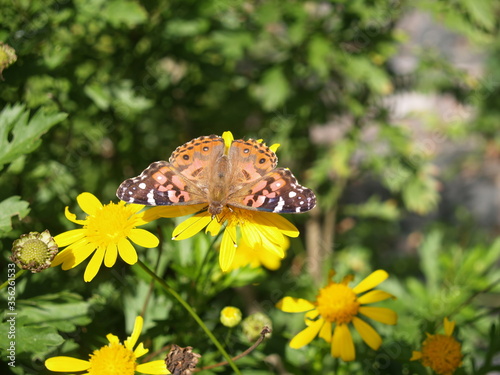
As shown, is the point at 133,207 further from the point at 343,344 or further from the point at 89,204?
the point at 343,344

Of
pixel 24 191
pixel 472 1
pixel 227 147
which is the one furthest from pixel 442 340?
pixel 472 1

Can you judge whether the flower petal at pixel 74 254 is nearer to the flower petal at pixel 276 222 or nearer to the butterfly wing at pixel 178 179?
the butterfly wing at pixel 178 179

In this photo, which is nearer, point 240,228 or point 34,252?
point 34,252

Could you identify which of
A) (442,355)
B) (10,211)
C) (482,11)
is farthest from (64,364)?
(482,11)

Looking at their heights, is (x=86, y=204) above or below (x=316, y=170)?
above

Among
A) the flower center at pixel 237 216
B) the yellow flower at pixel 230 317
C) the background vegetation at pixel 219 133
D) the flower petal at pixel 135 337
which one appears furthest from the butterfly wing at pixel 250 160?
the flower petal at pixel 135 337

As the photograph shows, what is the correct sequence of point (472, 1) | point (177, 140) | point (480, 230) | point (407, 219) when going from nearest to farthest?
point (472, 1)
point (177, 140)
point (480, 230)
point (407, 219)

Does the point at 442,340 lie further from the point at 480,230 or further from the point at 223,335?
the point at 480,230
